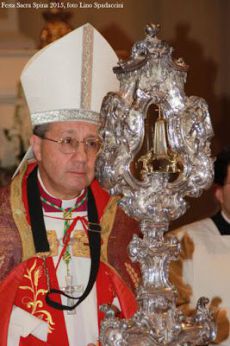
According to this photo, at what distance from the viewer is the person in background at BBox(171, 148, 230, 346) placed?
3.52m

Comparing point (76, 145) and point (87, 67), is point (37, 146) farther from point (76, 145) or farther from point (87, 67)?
point (87, 67)

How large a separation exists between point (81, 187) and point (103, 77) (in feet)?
1.37

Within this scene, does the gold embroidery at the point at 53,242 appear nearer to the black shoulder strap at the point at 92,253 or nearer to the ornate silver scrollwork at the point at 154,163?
the black shoulder strap at the point at 92,253

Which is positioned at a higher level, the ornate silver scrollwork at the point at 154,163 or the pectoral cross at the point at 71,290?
the ornate silver scrollwork at the point at 154,163

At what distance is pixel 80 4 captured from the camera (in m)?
5.82

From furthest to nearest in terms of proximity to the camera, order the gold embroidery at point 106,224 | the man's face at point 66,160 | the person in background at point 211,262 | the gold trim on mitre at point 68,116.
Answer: the person in background at point 211,262 → the gold embroidery at point 106,224 → the gold trim on mitre at point 68,116 → the man's face at point 66,160

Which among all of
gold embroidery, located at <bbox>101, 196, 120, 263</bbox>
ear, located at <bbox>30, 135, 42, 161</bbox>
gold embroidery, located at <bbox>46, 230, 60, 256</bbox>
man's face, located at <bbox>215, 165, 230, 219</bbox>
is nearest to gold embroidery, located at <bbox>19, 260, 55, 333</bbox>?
gold embroidery, located at <bbox>46, 230, 60, 256</bbox>

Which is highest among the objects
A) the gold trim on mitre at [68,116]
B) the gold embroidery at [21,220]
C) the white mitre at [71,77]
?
the white mitre at [71,77]

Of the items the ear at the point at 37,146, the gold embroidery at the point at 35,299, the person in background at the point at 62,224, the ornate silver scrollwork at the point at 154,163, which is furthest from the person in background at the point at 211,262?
the ornate silver scrollwork at the point at 154,163

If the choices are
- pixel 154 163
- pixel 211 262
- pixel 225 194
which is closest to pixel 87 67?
pixel 225 194

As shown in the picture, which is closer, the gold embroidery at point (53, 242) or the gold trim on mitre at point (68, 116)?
the gold trim on mitre at point (68, 116)

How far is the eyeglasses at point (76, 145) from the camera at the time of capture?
8.99 feet

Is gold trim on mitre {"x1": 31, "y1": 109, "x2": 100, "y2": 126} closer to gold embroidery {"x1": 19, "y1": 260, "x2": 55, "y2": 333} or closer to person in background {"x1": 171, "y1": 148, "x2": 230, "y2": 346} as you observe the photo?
gold embroidery {"x1": 19, "y1": 260, "x2": 55, "y2": 333}

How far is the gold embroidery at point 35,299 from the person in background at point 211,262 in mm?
804
